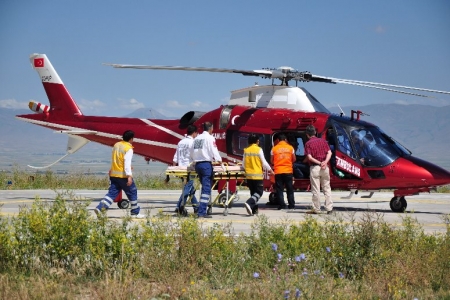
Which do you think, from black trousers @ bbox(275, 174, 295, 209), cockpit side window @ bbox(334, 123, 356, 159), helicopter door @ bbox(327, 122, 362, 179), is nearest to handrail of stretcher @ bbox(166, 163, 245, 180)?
black trousers @ bbox(275, 174, 295, 209)

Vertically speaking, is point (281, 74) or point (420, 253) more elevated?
point (281, 74)

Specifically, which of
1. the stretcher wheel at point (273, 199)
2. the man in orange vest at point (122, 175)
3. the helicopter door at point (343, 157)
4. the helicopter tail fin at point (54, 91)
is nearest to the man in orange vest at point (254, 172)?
the helicopter door at point (343, 157)

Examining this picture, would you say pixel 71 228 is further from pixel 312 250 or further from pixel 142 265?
pixel 312 250

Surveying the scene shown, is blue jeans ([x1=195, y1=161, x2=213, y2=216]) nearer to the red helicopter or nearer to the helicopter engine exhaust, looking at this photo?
the red helicopter

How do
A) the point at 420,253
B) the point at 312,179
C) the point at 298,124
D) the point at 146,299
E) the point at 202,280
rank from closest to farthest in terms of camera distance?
the point at 146,299, the point at 202,280, the point at 420,253, the point at 312,179, the point at 298,124

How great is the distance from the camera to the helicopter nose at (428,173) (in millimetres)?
17312

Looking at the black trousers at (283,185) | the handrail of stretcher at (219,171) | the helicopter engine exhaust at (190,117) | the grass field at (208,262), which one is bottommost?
the grass field at (208,262)

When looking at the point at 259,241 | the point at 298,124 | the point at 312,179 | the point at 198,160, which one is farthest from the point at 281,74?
the point at 259,241

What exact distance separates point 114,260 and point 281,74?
438 inches

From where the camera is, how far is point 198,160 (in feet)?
51.4

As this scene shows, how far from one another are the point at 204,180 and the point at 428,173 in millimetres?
5274

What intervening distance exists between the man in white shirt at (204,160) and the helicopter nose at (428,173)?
15.7ft

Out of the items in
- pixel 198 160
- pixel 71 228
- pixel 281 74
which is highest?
pixel 281 74

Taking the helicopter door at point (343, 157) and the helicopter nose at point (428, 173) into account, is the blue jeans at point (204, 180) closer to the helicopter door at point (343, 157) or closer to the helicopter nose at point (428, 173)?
the helicopter door at point (343, 157)
